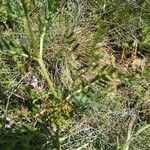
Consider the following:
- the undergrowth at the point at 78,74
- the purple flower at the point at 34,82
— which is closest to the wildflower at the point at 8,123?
the undergrowth at the point at 78,74

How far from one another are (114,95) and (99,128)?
281 millimetres

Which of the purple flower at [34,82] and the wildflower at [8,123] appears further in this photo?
the purple flower at [34,82]

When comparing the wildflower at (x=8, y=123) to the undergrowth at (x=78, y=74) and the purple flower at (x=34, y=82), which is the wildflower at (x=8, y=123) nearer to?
the undergrowth at (x=78, y=74)

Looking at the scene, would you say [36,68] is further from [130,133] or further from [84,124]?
[130,133]

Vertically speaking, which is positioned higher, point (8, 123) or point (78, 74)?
point (78, 74)

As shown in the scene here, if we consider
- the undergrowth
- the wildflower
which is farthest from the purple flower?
the wildflower

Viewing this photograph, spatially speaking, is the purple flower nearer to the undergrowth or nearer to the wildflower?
the undergrowth

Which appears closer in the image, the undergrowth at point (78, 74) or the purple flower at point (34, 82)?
the undergrowth at point (78, 74)

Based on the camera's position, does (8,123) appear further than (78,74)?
No

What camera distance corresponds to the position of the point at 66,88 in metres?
2.72

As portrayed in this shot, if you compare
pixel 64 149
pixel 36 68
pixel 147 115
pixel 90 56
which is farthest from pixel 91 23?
pixel 64 149

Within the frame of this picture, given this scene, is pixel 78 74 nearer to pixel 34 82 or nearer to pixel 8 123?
pixel 34 82

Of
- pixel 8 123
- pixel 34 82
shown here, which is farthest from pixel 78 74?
pixel 8 123

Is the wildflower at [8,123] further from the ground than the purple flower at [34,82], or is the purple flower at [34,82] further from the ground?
the purple flower at [34,82]
